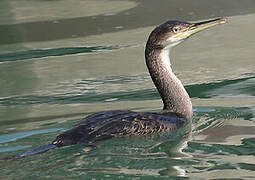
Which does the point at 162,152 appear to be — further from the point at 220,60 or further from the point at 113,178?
the point at 220,60

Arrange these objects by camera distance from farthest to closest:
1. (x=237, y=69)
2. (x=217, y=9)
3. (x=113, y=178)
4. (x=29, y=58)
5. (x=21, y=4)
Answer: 1. (x=21, y=4)
2. (x=217, y=9)
3. (x=29, y=58)
4. (x=237, y=69)
5. (x=113, y=178)

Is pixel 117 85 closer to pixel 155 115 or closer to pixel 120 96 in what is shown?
pixel 120 96

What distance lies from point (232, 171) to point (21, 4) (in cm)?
810

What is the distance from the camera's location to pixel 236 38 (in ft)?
37.0

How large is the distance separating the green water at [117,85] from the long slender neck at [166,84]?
8.8 inches

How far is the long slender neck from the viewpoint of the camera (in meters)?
7.95

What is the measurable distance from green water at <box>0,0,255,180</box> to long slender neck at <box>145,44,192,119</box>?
0.22 meters

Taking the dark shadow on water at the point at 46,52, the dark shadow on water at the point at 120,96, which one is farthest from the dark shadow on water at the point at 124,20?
the dark shadow on water at the point at 120,96

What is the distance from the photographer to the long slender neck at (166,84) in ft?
26.1

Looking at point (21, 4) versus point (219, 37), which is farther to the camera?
point (21, 4)

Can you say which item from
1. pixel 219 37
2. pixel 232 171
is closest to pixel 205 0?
pixel 219 37

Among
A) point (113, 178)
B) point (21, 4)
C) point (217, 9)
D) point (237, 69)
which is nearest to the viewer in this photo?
point (113, 178)

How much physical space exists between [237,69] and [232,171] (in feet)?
11.8

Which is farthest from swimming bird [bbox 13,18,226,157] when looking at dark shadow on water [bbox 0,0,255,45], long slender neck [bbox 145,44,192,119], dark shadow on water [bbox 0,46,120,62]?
dark shadow on water [bbox 0,0,255,45]
